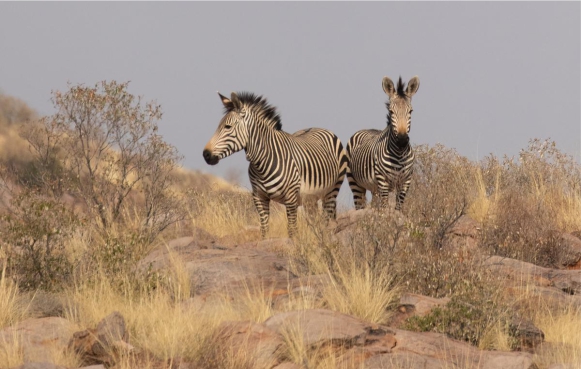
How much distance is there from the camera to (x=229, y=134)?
558 inches

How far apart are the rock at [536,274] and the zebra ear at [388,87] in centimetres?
361

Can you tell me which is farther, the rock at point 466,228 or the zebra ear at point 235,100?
the rock at point 466,228

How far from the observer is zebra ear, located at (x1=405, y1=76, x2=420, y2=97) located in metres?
14.6

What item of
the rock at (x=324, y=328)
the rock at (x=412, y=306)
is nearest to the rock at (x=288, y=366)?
the rock at (x=324, y=328)

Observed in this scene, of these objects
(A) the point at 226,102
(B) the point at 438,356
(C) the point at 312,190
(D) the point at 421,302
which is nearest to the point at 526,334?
(D) the point at 421,302

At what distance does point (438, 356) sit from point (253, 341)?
69.4 inches

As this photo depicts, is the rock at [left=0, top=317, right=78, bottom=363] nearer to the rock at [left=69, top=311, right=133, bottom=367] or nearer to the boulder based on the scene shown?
the rock at [left=69, top=311, right=133, bottom=367]

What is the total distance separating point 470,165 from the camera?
21.1m

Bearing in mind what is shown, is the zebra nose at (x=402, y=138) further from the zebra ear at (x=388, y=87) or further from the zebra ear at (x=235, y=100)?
the zebra ear at (x=235, y=100)

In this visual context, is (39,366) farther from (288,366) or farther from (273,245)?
(273,245)

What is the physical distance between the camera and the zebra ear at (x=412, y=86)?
14.6 meters

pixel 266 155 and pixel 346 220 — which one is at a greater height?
pixel 266 155

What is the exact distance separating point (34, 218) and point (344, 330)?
525 cm

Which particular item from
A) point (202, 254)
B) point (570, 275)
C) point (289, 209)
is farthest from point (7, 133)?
point (570, 275)
